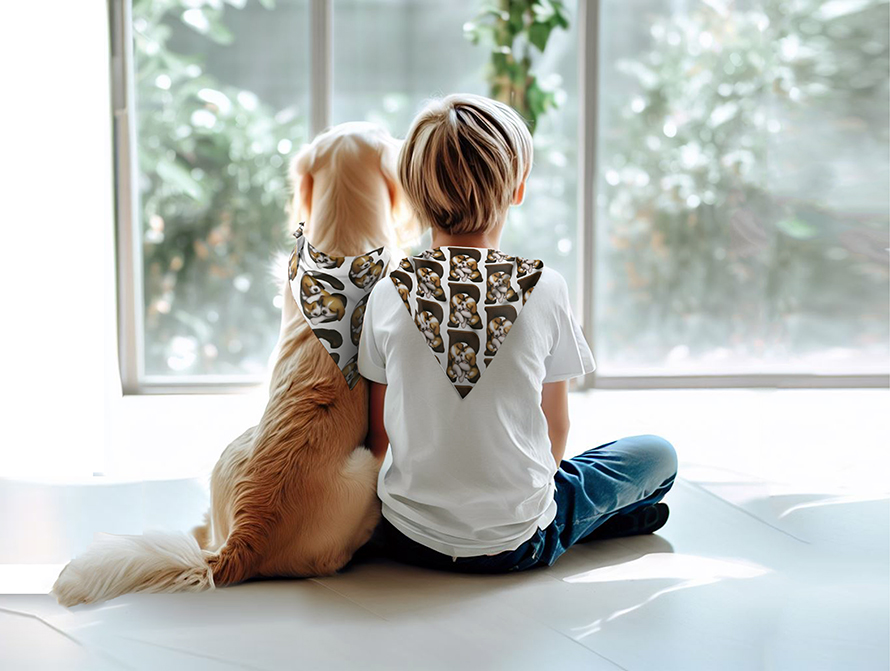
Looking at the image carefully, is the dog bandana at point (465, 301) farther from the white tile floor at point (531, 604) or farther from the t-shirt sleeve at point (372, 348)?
the white tile floor at point (531, 604)

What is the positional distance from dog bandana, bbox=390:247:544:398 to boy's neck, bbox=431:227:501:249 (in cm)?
7

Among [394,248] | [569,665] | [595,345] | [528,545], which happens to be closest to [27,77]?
[394,248]

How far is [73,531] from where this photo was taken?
1.57 meters

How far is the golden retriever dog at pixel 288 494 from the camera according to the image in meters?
1.19

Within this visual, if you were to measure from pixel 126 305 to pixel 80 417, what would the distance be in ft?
3.20

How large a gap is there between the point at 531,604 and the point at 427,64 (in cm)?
210

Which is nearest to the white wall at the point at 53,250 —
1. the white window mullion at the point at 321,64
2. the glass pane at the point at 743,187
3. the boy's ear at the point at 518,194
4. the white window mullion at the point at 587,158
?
the white window mullion at the point at 321,64

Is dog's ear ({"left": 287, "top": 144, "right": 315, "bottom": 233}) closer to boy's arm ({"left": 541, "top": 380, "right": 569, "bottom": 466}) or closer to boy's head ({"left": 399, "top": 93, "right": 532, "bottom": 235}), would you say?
boy's head ({"left": 399, "top": 93, "right": 532, "bottom": 235})

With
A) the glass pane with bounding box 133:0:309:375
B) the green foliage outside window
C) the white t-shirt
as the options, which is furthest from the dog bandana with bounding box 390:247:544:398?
the glass pane with bounding box 133:0:309:375

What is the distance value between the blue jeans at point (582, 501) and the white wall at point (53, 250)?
0.87 meters

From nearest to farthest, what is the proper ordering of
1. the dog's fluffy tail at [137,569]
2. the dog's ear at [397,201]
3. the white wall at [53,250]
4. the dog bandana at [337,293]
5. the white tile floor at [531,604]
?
the white tile floor at [531,604] < the dog's fluffy tail at [137,569] < the dog bandana at [337,293] < the dog's ear at [397,201] < the white wall at [53,250]

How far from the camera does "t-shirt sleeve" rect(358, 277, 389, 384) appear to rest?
1272mm

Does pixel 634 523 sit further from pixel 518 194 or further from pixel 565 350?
pixel 518 194

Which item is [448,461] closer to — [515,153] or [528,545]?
[528,545]
